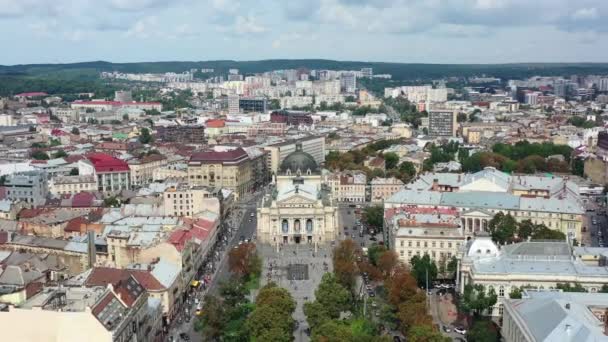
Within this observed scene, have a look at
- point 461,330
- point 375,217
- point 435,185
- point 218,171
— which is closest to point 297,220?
point 375,217

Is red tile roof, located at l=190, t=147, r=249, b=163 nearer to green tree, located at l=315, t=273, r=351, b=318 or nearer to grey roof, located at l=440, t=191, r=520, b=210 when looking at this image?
grey roof, located at l=440, t=191, r=520, b=210

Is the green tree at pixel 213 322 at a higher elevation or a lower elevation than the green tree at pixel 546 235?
lower

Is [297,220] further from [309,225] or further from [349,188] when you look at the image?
[349,188]

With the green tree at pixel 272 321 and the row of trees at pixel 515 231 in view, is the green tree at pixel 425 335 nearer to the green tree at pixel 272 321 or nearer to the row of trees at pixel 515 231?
the green tree at pixel 272 321

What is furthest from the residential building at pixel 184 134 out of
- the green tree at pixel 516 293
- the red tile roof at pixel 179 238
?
the green tree at pixel 516 293

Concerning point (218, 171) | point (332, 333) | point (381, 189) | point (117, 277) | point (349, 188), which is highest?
point (117, 277)
